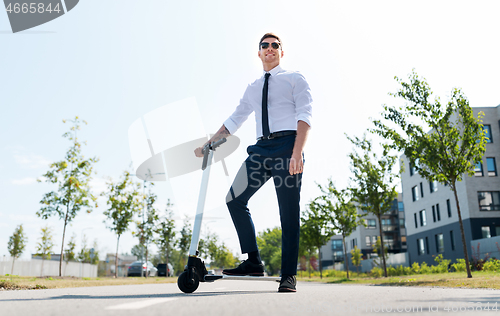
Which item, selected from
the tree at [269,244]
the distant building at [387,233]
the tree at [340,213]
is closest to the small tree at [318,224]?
the tree at [340,213]

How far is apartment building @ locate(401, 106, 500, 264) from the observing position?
36.0 meters

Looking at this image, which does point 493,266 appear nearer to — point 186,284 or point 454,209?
point 186,284

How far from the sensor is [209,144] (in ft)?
15.0

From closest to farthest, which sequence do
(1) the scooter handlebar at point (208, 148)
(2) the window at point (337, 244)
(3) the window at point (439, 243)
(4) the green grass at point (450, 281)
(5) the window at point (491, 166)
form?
(1) the scooter handlebar at point (208, 148) < (4) the green grass at point (450, 281) < (5) the window at point (491, 166) < (3) the window at point (439, 243) < (2) the window at point (337, 244)

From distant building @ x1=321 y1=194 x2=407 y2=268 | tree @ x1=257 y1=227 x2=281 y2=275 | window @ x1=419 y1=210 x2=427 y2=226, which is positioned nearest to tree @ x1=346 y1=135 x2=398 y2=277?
window @ x1=419 y1=210 x2=427 y2=226

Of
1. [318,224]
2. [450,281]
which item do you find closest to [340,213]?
[318,224]

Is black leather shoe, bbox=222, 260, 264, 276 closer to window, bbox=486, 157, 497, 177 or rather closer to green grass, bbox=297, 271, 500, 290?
green grass, bbox=297, 271, 500, 290

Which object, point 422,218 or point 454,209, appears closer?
point 454,209

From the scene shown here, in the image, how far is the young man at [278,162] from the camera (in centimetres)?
418

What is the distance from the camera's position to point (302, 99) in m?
4.40

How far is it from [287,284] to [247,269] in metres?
0.50

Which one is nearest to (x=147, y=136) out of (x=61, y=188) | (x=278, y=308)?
(x=278, y=308)

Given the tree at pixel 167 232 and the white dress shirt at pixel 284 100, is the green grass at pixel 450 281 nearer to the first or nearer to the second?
the white dress shirt at pixel 284 100

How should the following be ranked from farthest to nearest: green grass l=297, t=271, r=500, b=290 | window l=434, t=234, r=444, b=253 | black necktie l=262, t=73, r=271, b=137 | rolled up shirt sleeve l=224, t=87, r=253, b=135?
1. window l=434, t=234, r=444, b=253
2. green grass l=297, t=271, r=500, b=290
3. rolled up shirt sleeve l=224, t=87, r=253, b=135
4. black necktie l=262, t=73, r=271, b=137
